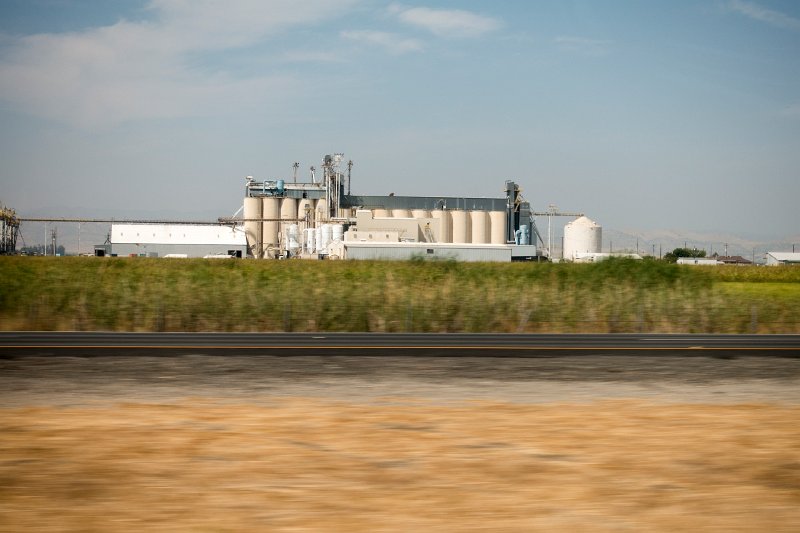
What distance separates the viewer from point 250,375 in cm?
1574

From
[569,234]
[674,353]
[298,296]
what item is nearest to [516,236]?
[569,234]

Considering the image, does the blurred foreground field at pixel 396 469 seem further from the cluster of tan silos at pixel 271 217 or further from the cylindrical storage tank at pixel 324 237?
the cluster of tan silos at pixel 271 217

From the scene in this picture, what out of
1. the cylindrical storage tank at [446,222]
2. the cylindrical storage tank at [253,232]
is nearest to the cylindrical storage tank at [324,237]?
the cylindrical storage tank at [253,232]

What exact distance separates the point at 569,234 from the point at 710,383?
96.7 metres

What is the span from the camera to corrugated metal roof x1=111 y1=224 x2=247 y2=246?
107 metres

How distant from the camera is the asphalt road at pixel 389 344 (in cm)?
2061

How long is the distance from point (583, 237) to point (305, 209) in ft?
126

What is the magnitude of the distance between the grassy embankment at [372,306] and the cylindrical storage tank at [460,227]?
71786 mm

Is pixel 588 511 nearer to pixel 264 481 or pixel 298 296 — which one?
pixel 264 481

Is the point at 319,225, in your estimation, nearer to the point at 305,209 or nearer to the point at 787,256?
the point at 305,209

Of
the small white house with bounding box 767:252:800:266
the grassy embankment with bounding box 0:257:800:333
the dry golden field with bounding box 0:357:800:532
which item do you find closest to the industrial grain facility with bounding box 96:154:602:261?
the small white house with bounding box 767:252:800:266

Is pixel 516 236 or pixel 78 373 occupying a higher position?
pixel 516 236

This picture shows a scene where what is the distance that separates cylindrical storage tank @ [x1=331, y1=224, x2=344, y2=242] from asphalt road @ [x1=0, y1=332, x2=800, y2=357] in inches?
2373

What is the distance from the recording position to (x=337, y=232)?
290 feet
